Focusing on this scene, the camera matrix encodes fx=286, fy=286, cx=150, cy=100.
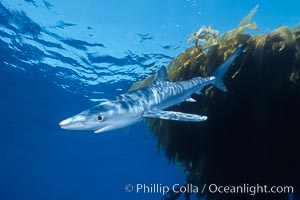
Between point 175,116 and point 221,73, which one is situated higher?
point 221,73

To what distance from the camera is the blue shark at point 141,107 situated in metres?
3.94

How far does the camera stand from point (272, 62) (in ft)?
18.6

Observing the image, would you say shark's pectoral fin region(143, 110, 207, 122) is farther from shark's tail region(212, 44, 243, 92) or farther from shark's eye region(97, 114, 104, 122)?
shark's tail region(212, 44, 243, 92)

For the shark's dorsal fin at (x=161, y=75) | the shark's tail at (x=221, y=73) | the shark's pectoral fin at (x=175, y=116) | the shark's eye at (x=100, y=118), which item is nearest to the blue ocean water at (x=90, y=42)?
the shark's tail at (x=221, y=73)

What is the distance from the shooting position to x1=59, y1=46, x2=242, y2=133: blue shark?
155 inches

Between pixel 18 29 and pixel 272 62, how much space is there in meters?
16.0

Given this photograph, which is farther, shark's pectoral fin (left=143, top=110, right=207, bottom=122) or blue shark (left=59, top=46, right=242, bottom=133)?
shark's pectoral fin (left=143, top=110, right=207, bottom=122)

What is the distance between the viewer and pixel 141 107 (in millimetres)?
4668

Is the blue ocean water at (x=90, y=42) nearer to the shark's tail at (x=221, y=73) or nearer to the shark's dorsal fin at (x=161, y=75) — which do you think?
the shark's tail at (x=221, y=73)

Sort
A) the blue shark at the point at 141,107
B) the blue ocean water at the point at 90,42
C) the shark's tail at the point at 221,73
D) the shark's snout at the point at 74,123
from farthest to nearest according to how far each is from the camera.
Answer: the blue ocean water at the point at 90,42 < the shark's tail at the point at 221,73 < the blue shark at the point at 141,107 < the shark's snout at the point at 74,123

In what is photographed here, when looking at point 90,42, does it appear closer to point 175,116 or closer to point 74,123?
point 175,116

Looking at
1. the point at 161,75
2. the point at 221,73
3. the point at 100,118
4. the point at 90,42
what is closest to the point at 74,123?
the point at 100,118

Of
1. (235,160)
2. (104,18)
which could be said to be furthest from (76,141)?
(235,160)

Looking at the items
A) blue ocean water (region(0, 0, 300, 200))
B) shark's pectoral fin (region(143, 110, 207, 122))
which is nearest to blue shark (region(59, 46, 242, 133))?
shark's pectoral fin (region(143, 110, 207, 122))
